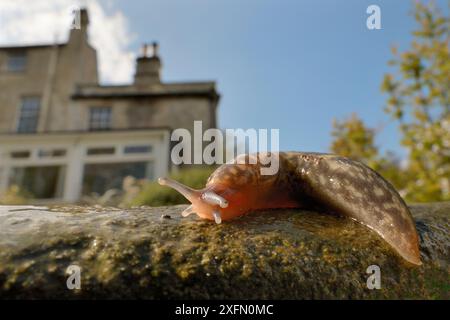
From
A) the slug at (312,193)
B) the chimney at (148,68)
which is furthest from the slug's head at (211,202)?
the chimney at (148,68)

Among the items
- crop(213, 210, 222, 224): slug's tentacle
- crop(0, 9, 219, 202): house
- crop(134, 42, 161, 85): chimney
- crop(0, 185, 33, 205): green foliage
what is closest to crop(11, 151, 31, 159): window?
crop(0, 9, 219, 202): house

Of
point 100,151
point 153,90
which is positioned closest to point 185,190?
point 100,151

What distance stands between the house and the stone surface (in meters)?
14.8

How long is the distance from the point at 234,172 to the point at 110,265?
1.02 meters

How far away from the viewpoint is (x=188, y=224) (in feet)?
7.06

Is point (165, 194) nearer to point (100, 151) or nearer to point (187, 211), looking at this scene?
point (187, 211)

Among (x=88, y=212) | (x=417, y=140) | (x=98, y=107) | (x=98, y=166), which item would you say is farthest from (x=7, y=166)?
(x=88, y=212)

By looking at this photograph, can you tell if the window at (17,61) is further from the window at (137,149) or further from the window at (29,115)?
the window at (137,149)

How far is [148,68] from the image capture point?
2308 centimetres

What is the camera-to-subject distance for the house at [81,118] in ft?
56.6

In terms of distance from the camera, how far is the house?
680 inches

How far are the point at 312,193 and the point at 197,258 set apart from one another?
1.05 meters
